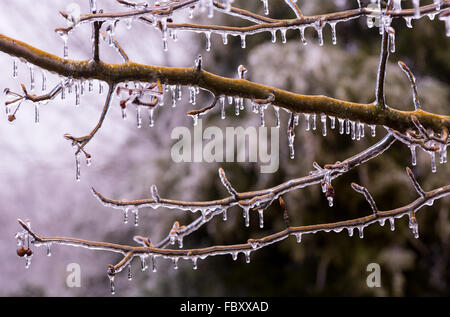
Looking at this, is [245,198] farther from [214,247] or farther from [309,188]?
[309,188]

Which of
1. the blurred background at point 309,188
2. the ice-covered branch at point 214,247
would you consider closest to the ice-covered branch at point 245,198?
the ice-covered branch at point 214,247

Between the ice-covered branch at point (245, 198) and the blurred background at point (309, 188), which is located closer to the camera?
the ice-covered branch at point (245, 198)

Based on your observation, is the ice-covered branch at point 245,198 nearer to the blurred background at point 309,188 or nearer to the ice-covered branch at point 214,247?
the ice-covered branch at point 214,247

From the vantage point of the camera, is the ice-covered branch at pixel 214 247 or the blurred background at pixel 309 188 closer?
the ice-covered branch at pixel 214 247

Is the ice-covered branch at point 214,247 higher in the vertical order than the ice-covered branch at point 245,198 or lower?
lower

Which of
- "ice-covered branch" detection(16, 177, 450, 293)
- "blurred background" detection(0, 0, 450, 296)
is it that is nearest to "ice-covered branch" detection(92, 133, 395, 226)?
"ice-covered branch" detection(16, 177, 450, 293)

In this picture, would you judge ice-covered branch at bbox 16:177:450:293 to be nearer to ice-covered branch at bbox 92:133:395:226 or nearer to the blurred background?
ice-covered branch at bbox 92:133:395:226

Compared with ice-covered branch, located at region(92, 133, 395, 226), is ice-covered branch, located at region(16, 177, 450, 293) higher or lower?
lower

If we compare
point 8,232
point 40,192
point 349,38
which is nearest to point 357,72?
point 349,38

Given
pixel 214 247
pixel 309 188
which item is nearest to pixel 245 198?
pixel 214 247
